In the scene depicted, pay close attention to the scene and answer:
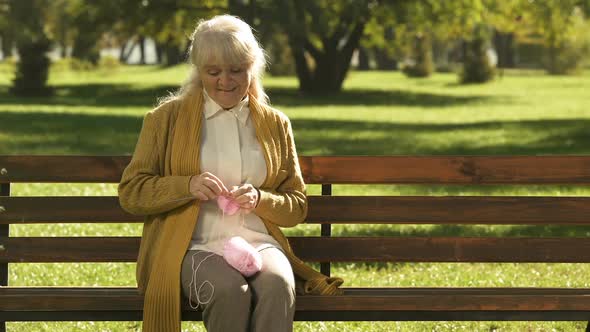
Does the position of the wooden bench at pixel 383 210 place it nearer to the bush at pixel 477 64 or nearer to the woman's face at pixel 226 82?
the woman's face at pixel 226 82

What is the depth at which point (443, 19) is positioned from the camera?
3353cm

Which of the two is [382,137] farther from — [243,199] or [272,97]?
[243,199]

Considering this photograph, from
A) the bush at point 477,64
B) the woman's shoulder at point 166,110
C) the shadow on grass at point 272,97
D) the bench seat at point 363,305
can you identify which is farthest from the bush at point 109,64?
the woman's shoulder at point 166,110

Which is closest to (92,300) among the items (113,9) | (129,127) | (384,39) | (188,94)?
(188,94)

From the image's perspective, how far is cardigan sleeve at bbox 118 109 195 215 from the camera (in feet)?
15.8

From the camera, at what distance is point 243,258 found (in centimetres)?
467

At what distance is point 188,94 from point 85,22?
92.3ft

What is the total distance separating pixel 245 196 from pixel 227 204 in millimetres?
89

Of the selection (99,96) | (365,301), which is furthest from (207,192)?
(99,96)

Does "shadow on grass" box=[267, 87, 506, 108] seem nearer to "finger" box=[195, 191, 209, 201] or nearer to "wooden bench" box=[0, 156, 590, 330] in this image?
"wooden bench" box=[0, 156, 590, 330]

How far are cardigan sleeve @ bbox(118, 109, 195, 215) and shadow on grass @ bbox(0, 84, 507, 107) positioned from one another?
977 inches

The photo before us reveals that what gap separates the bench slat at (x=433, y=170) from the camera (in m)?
5.49

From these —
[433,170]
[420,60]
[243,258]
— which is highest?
[433,170]

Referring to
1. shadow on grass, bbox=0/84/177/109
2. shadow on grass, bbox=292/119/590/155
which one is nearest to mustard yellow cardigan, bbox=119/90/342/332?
shadow on grass, bbox=292/119/590/155
